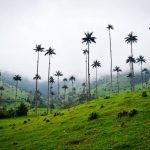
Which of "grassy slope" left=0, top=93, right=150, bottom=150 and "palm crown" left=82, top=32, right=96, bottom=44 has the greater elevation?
"palm crown" left=82, top=32, right=96, bottom=44

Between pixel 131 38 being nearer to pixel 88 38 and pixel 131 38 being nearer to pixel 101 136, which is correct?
pixel 88 38

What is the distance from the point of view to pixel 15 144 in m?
48.7

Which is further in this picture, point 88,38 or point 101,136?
point 88,38

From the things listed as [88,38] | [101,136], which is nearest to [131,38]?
[88,38]

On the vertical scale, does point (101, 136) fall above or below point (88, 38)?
below

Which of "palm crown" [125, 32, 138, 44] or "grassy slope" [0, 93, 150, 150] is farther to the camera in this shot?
"palm crown" [125, 32, 138, 44]

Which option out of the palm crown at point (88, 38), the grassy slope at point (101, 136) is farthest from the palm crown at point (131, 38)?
the grassy slope at point (101, 136)

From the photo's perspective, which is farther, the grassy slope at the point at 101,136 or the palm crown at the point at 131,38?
the palm crown at the point at 131,38

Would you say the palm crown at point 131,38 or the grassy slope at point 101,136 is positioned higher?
the palm crown at point 131,38

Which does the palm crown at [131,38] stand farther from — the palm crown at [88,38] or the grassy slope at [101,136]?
the grassy slope at [101,136]

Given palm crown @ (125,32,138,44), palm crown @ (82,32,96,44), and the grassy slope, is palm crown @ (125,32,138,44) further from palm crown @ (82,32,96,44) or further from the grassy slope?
the grassy slope

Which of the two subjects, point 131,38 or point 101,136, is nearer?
point 101,136

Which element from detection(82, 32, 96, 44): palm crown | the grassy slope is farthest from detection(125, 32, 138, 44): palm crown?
the grassy slope

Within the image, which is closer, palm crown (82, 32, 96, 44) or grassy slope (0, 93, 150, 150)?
grassy slope (0, 93, 150, 150)
